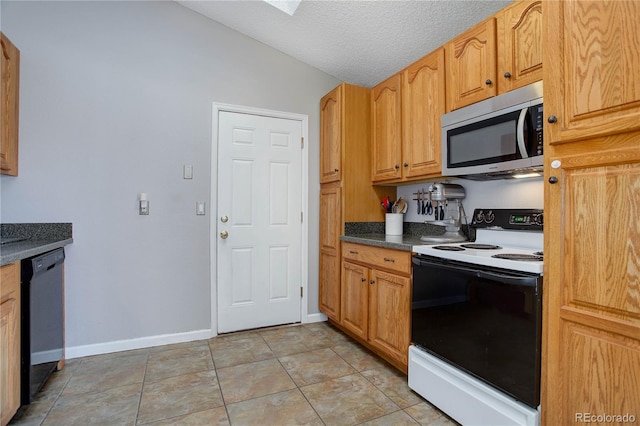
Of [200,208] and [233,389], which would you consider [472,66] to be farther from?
[233,389]

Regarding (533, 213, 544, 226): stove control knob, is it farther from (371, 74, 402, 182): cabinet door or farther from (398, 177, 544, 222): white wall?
(371, 74, 402, 182): cabinet door

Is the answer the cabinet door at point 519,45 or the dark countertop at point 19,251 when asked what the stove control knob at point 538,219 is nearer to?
the cabinet door at point 519,45

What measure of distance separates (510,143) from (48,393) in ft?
9.92

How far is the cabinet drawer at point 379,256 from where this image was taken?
81.0 inches

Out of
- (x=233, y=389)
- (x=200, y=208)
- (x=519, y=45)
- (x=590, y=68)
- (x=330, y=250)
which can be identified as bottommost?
(x=233, y=389)

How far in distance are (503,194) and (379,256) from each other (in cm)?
91

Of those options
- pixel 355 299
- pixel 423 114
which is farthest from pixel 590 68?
pixel 355 299

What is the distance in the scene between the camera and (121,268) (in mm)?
2543

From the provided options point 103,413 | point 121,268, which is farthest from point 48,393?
point 121,268

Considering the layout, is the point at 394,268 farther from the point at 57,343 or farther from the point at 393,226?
the point at 57,343

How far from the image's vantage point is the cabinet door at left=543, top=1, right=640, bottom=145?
1.03 m

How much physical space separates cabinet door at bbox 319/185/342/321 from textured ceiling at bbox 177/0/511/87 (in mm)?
1165

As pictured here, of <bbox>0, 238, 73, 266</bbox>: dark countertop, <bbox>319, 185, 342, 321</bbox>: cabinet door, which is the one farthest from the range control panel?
<bbox>0, 238, 73, 266</bbox>: dark countertop

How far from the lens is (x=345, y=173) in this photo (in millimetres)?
2807
